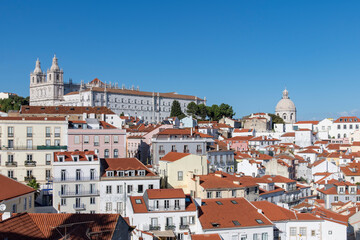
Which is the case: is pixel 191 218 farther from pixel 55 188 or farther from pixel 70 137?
pixel 70 137

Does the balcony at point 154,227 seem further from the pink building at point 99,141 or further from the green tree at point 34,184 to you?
the pink building at point 99,141

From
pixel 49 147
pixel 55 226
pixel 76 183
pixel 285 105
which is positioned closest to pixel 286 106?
pixel 285 105

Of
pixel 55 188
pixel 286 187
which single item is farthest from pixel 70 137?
pixel 286 187

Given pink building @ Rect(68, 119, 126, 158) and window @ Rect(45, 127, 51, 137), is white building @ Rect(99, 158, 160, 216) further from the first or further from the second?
window @ Rect(45, 127, 51, 137)

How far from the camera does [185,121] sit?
114 metres

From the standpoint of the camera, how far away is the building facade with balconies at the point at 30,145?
5034cm

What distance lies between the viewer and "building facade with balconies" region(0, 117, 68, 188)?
50344 millimetres

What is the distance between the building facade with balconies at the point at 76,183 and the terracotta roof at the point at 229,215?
36.7ft

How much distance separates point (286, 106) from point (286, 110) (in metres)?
1.99

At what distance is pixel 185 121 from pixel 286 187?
61.0m

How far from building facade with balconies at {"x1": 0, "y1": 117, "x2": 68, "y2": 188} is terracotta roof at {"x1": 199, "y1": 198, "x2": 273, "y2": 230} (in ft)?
73.7

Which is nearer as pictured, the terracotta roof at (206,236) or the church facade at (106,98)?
the terracotta roof at (206,236)

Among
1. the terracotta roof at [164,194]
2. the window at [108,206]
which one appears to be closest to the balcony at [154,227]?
the terracotta roof at [164,194]

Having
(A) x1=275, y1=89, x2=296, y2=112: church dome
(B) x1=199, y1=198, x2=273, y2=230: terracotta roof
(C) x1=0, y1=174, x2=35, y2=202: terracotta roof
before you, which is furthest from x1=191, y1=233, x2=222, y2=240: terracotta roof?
(A) x1=275, y1=89, x2=296, y2=112: church dome
